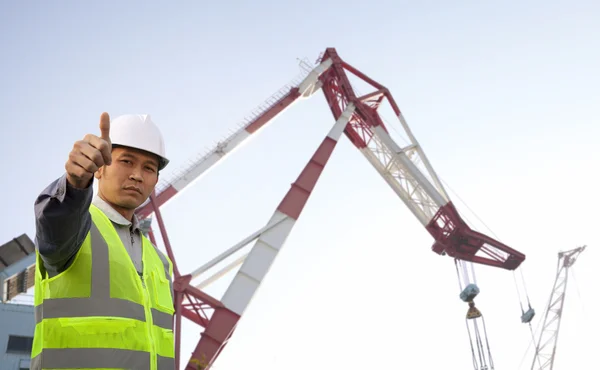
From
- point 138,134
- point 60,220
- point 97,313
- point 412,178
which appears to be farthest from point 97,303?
point 412,178

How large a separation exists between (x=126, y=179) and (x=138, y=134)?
7.8 inches

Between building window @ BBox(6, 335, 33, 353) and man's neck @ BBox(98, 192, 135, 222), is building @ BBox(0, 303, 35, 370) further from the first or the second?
man's neck @ BBox(98, 192, 135, 222)

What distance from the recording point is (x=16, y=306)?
22.9 m

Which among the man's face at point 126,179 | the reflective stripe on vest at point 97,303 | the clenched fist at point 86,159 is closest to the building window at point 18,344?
the man's face at point 126,179

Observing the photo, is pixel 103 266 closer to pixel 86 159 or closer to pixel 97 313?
pixel 97 313

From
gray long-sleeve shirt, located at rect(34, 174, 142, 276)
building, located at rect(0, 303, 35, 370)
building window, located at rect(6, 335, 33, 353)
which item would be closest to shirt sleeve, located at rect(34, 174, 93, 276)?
gray long-sleeve shirt, located at rect(34, 174, 142, 276)

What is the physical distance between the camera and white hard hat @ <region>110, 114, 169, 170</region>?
203cm

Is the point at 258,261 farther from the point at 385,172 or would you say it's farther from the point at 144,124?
the point at 144,124

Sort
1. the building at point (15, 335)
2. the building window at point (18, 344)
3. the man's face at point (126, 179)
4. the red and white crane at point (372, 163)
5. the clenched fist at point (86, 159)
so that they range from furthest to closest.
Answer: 1. the building window at point (18, 344)
2. the building at point (15, 335)
3. the red and white crane at point (372, 163)
4. the man's face at point (126, 179)
5. the clenched fist at point (86, 159)

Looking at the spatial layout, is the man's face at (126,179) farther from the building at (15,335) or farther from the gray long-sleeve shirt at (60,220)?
the building at (15,335)

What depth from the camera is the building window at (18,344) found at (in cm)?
2198

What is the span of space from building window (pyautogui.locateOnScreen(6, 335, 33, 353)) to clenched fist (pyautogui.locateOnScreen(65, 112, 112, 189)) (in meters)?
24.2

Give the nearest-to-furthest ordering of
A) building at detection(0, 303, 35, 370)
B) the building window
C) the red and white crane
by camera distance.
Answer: the red and white crane
building at detection(0, 303, 35, 370)
the building window

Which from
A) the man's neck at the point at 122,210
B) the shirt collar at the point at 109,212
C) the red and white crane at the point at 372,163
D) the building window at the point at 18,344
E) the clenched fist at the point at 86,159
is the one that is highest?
the red and white crane at the point at 372,163
